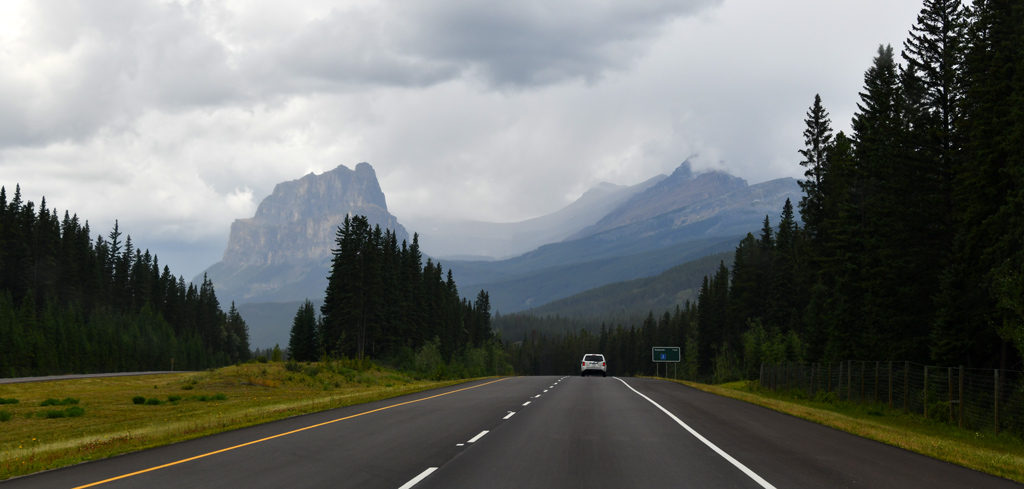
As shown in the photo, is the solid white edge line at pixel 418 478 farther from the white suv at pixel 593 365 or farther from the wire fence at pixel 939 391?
the white suv at pixel 593 365

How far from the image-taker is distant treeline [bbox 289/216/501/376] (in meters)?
95.9

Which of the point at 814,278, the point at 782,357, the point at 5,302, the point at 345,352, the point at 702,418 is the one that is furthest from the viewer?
the point at 345,352

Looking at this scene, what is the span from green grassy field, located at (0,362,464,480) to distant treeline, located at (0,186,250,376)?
1614 inches

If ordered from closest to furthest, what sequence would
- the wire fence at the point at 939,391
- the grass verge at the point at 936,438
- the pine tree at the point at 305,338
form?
the grass verge at the point at 936,438 < the wire fence at the point at 939,391 < the pine tree at the point at 305,338

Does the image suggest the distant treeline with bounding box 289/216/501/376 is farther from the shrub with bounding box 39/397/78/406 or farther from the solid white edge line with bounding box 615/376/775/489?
the solid white edge line with bounding box 615/376/775/489

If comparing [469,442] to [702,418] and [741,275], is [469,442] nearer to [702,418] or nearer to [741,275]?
[702,418]

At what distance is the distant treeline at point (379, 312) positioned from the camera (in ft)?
315

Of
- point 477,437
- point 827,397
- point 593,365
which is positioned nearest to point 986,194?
point 827,397

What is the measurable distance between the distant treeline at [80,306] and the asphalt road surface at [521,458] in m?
83.7

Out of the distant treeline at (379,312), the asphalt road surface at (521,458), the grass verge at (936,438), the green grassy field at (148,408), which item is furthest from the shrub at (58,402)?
the distant treeline at (379,312)

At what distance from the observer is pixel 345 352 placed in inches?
3858

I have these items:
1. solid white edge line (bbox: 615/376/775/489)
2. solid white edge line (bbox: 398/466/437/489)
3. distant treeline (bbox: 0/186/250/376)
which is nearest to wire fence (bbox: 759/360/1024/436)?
solid white edge line (bbox: 615/376/775/489)

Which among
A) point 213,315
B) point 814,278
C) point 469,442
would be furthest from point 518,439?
point 213,315

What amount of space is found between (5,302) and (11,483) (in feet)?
310
